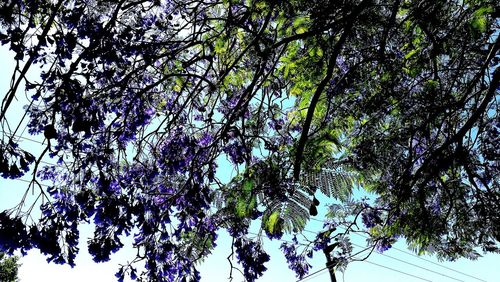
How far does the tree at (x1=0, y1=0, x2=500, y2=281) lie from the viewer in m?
3.12

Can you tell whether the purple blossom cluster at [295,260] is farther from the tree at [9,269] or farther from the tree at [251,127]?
the tree at [9,269]

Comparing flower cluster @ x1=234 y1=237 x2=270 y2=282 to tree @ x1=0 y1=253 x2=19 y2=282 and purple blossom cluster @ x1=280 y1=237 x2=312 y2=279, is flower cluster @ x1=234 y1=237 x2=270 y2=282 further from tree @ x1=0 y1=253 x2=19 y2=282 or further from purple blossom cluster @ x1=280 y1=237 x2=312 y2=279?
tree @ x1=0 y1=253 x2=19 y2=282

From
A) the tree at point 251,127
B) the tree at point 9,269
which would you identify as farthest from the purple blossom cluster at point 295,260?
the tree at point 9,269

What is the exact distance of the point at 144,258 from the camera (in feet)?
11.7

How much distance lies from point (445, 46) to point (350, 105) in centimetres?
117

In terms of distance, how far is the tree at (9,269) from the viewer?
17.8m

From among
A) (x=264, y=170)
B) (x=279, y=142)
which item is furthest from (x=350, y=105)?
(x=264, y=170)

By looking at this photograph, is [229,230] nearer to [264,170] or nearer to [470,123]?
[264,170]

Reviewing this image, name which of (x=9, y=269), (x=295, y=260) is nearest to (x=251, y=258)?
(x=295, y=260)

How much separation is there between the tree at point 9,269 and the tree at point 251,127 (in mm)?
A: 16672

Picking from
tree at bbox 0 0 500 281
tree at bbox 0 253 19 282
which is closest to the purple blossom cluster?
tree at bbox 0 0 500 281

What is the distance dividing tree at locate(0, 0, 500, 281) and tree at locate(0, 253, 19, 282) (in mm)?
16672

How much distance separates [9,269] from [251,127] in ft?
59.4

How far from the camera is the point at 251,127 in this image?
187 inches
